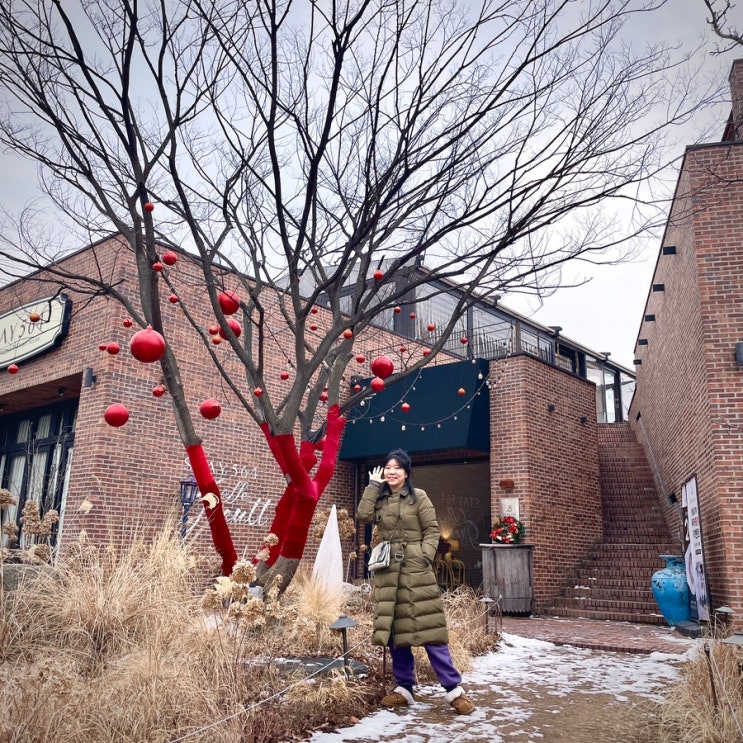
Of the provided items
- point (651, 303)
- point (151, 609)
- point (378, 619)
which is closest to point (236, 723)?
point (378, 619)

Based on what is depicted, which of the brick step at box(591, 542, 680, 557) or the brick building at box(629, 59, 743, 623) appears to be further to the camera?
the brick step at box(591, 542, 680, 557)

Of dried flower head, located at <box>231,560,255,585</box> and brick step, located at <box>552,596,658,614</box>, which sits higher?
dried flower head, located at <box>231,560,255,585</box>

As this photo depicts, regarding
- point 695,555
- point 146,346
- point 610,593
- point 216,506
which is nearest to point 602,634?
point 695,555

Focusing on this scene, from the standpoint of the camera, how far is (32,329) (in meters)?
11.0

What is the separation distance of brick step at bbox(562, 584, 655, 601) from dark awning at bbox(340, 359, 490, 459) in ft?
8.84

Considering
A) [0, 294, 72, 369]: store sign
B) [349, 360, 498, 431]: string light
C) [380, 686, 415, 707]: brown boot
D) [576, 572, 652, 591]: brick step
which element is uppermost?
[0, 294, 72, 369]: store sign

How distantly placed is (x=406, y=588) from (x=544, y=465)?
7.57 m

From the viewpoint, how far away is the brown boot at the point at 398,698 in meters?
4.05

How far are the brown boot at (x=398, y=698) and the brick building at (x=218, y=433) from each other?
560cm

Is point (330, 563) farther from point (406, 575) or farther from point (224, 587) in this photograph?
point (224, 587)

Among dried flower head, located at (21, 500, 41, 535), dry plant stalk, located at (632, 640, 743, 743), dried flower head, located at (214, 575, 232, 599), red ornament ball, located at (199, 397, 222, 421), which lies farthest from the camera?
dried flower head, located at (21, 500, 41, 535)

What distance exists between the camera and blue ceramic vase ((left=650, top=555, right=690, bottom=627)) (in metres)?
8.06

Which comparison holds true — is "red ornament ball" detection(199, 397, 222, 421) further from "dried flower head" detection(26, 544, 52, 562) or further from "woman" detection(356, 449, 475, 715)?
"dried flower head" detection(26, 544, 52, 562)

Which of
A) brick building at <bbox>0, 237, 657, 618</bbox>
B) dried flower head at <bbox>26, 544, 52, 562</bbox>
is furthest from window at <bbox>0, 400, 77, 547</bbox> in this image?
dried flower head at <bbox>26, 544, 52, 562</bbox>
